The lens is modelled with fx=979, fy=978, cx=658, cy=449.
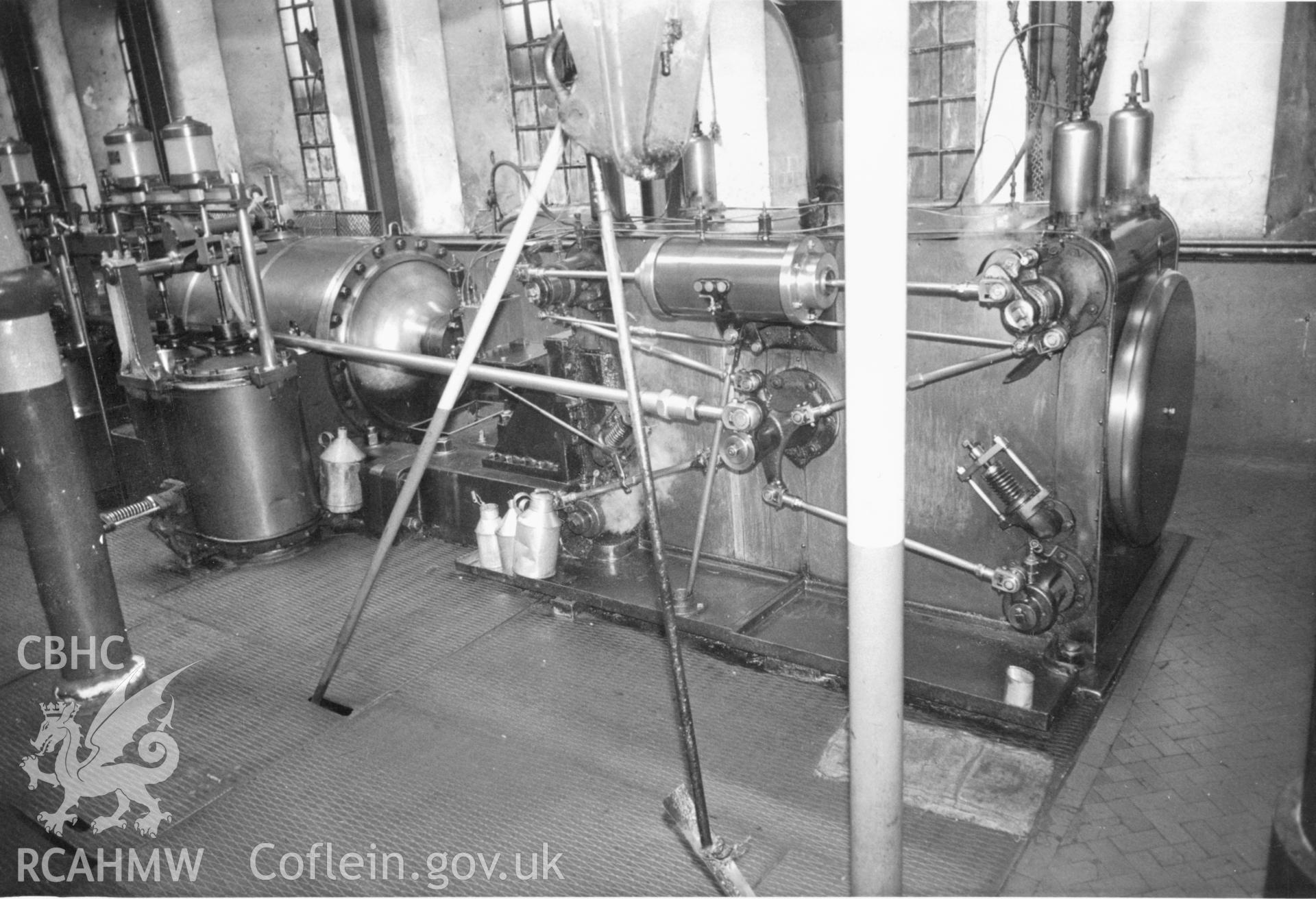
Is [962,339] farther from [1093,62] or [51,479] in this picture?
[51,479]

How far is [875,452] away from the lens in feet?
4.03

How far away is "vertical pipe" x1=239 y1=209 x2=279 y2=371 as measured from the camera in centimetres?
347

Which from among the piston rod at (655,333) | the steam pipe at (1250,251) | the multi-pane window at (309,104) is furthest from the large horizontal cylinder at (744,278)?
the multi-pane window at (309,104)

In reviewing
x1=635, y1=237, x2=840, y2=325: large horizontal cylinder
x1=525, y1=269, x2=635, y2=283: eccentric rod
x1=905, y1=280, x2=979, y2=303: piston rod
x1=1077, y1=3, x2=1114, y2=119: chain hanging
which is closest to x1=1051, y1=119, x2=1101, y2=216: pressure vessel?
x1=1077, y1=3, x2=1114, y2=119: chain hanging

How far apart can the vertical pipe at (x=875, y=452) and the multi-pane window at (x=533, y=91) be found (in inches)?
223

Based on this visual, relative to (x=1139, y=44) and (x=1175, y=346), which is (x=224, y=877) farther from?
(x=1139, y=44)

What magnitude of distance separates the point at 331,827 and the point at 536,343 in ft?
5.72

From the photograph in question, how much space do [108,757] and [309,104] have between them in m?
6.20

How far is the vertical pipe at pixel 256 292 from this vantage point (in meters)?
3.47

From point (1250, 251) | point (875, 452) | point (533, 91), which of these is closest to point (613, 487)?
point (875, 452)

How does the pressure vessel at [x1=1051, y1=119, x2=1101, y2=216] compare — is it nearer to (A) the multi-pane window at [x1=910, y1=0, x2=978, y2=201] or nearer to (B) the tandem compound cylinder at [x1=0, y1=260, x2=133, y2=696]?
(B) the tandem compound cylinder at [x1=0, y1=260, x2=133, y2=696]

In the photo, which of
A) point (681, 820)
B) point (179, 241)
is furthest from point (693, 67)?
point (179, 241)

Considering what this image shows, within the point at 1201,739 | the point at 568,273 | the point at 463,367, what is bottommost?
the point at 1201,739

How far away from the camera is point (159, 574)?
371 cm
